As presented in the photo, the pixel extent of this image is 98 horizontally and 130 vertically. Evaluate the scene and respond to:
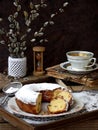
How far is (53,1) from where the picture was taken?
1.77 meters

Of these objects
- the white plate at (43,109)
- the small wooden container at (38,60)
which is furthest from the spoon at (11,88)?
the small wooden container at (38,60)

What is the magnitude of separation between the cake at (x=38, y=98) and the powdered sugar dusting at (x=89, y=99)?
3.4 inches

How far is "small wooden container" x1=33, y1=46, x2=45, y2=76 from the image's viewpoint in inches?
68.0

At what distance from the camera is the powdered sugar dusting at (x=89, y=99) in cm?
134

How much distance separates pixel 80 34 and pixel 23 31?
0.26 m

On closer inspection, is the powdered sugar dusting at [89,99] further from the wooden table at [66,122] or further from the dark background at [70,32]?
the dark background at [70,32]

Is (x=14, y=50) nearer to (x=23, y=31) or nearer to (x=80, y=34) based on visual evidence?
(x=23, y=31)

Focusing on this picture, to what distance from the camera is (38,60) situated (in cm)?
176

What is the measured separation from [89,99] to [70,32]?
1.61 ft

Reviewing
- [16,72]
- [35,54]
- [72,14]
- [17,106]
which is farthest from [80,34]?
[17,106]

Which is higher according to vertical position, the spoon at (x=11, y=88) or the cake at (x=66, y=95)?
the cake at (x=66, y=95)

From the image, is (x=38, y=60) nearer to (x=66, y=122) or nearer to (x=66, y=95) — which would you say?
(x=66, y=95)

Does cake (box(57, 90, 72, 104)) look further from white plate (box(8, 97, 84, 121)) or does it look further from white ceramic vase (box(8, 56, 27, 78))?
white ceramic vase (box(8, 56, 27, 78))

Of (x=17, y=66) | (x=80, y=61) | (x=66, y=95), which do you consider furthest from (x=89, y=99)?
(x=17, y=66)
